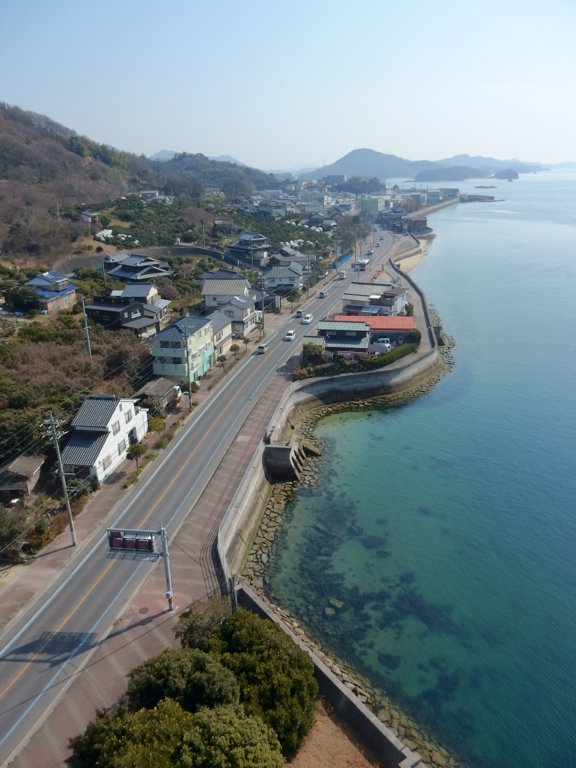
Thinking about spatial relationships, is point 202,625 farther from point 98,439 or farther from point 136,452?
point 98,439

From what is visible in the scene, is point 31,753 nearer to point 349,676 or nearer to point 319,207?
point 349,676

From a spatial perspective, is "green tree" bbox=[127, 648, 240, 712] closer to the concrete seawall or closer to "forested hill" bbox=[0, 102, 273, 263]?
the concrete seawall

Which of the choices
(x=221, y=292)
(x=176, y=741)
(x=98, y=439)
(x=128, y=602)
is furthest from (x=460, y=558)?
(x=221, y=292)

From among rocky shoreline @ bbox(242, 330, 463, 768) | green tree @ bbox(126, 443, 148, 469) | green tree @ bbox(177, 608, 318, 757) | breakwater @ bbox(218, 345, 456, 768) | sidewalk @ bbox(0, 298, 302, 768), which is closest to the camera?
green tree @ bbox(177, 608, 318, 757)

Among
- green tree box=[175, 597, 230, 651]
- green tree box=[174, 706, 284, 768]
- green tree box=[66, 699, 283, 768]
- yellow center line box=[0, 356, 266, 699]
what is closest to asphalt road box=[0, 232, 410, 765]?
yellow center line box=[0, 356, 266, 699]

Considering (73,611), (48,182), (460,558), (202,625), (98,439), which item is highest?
(48,182)
